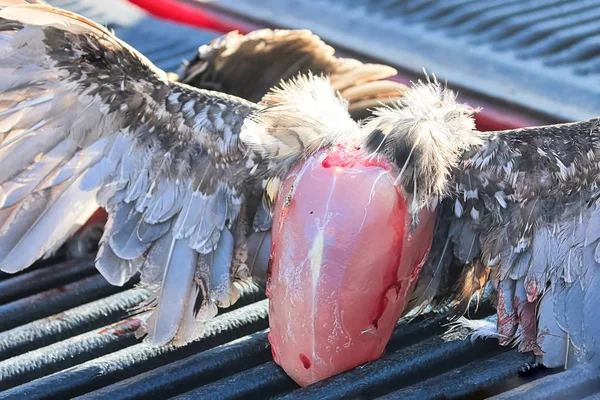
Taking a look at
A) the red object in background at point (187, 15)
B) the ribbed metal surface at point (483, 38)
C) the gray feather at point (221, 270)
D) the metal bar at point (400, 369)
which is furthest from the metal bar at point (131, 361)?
the red object in background at point (187, 15)

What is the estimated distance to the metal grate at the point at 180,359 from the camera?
149 cm

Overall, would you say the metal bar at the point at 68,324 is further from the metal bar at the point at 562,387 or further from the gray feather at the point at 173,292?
the metal bar at the point at 562,387

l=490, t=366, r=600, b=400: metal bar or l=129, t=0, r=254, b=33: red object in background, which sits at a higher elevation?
l=129, t=0, r=254, b=33: red object in background

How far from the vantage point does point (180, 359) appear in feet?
5.53

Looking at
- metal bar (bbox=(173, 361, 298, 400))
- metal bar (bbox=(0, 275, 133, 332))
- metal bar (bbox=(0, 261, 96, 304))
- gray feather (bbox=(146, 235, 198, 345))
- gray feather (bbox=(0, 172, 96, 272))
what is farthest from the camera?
metal bar (bbox=(0, 261, 96, 304))

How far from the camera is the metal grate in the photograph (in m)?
1.49

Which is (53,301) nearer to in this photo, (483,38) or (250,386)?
(250,386)

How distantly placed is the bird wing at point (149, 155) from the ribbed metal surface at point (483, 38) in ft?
3.33

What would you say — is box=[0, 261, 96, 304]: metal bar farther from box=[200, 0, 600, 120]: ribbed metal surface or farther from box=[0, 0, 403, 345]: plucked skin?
box=[200, 0, 600, 120]: ribbed metal surface

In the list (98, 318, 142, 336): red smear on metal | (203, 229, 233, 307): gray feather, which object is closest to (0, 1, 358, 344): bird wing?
(203, 229, 233, 307): gray feather

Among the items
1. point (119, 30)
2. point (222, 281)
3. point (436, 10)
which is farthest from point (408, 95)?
point (119, 30)

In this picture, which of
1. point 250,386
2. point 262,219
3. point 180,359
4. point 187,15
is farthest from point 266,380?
point 187,15

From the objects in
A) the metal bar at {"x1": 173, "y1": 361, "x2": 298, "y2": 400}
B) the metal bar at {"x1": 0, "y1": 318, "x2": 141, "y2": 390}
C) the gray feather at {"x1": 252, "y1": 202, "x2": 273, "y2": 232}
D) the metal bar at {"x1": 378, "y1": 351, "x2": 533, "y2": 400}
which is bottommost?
the metal bar at {"x1": 0, "y1": 318, "x2": 141, "y2": 390}

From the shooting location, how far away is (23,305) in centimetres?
190
